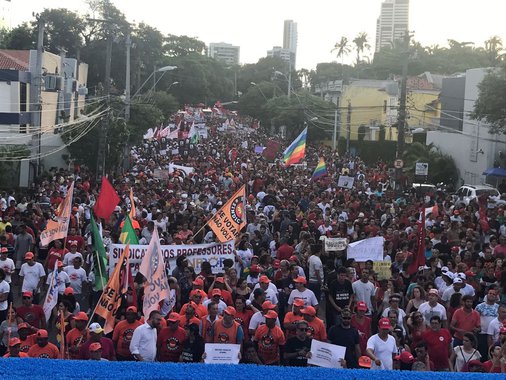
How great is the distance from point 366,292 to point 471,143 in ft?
108

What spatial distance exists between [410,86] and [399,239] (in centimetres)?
5172

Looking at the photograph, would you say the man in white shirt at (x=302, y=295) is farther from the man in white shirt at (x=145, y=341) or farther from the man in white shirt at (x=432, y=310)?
the man in white shirt at (x=145, y=341)

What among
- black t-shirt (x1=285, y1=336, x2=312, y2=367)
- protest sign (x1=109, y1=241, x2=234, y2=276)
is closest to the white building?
protest sign (x1=109, y1=241, x2=234, y2=276)

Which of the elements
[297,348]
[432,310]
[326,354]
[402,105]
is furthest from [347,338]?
[402,105]

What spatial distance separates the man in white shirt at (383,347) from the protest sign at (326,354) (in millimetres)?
537

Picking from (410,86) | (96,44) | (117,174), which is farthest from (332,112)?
(117,174)

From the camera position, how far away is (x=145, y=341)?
30.2 feet

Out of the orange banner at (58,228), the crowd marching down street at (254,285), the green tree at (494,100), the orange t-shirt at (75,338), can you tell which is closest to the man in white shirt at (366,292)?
the crowd marching down street at (254,285)

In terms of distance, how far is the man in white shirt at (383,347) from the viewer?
30.2 feet

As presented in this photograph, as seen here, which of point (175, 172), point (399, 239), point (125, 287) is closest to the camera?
point (125, 287)

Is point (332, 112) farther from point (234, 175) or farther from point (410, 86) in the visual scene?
point (234, 175)

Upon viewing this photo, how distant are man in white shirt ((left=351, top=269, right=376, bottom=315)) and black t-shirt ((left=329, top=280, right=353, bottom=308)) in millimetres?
75

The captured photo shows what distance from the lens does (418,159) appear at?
42188 millimetres

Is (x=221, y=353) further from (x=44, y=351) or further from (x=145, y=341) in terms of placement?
(x=44, y=351)
